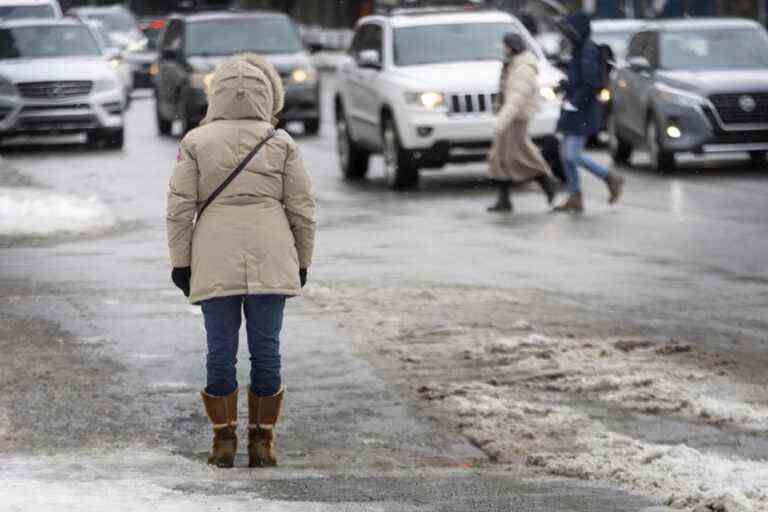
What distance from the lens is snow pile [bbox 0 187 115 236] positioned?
1652 cm

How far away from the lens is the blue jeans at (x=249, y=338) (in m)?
7.27

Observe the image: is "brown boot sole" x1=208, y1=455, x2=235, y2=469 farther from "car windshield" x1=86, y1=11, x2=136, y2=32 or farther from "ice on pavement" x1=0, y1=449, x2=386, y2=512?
"car windshield" x1=86, y1=11, x2=136, y2=32

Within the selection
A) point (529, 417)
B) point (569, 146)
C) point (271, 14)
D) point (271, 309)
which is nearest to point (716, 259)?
point (569, 146)

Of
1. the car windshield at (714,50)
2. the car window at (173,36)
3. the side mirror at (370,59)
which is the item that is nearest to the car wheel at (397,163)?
the side mirror at (370,59)

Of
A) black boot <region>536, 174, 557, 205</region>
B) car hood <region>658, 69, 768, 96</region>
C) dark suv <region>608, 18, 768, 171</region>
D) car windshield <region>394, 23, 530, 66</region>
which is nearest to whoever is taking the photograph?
black boot <region>536, 174, 557, 205</region>

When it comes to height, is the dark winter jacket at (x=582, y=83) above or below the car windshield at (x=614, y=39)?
above

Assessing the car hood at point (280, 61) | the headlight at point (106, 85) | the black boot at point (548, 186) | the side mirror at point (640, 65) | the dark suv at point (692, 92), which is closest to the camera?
the black boot at point (548, 186)

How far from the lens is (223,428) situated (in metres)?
7.40

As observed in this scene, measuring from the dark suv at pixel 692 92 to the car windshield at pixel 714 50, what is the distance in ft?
0.04

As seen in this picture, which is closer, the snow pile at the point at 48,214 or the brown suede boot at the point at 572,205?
the snow pile at the point at 48,214

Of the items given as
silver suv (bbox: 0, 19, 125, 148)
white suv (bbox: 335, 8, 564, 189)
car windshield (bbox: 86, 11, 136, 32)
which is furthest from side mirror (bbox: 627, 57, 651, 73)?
car windshield (bbox: 86, 11, 136, 32)

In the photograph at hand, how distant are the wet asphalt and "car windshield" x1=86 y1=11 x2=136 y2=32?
2853 cm

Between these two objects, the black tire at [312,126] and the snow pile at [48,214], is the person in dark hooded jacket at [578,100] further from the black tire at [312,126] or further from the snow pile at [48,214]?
the black tire at [312,126]

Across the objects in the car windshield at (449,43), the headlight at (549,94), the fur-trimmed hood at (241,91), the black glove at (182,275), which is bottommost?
the headlight at (549,94)
